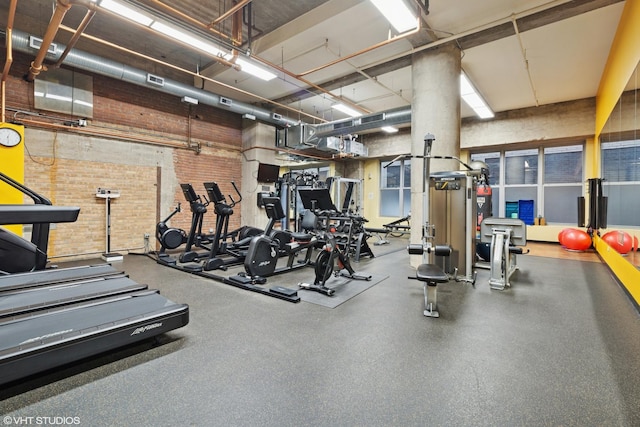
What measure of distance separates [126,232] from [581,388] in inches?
308

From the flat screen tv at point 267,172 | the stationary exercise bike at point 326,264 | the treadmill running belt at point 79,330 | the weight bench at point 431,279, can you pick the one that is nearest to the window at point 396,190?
the flat screen tv at point 267,172

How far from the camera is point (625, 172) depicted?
388 cm

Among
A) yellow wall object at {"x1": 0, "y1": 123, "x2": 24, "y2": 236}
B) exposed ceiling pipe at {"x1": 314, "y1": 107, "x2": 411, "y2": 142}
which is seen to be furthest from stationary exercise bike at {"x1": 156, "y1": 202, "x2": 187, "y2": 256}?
exposed ceiling pipe at {"x1": 314, "y1": 107, "x2": 411, "y2": 142}

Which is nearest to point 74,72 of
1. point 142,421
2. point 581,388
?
point 142,421

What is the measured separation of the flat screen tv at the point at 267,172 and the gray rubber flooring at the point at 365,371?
574 centimetres

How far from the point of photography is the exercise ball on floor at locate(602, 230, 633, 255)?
12.7ft

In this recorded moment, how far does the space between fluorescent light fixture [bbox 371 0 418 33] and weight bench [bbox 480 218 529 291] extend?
3278 mm

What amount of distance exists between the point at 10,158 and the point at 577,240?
38.3ft

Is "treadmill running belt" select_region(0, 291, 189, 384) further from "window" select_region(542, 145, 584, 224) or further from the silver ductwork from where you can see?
"window" select_region(542, 145, 584, 224)

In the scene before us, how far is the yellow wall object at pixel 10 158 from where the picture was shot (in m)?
4.36

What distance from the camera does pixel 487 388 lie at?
1.95 meters

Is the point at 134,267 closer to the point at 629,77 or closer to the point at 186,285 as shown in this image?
the point at 186,285

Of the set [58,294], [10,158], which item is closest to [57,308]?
[58,294]

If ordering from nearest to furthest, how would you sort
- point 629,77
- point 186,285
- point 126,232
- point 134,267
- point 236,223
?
1. point 629,77
2. point 186,285
3. point 134,267
4. point 126,232
5. point 236,223
